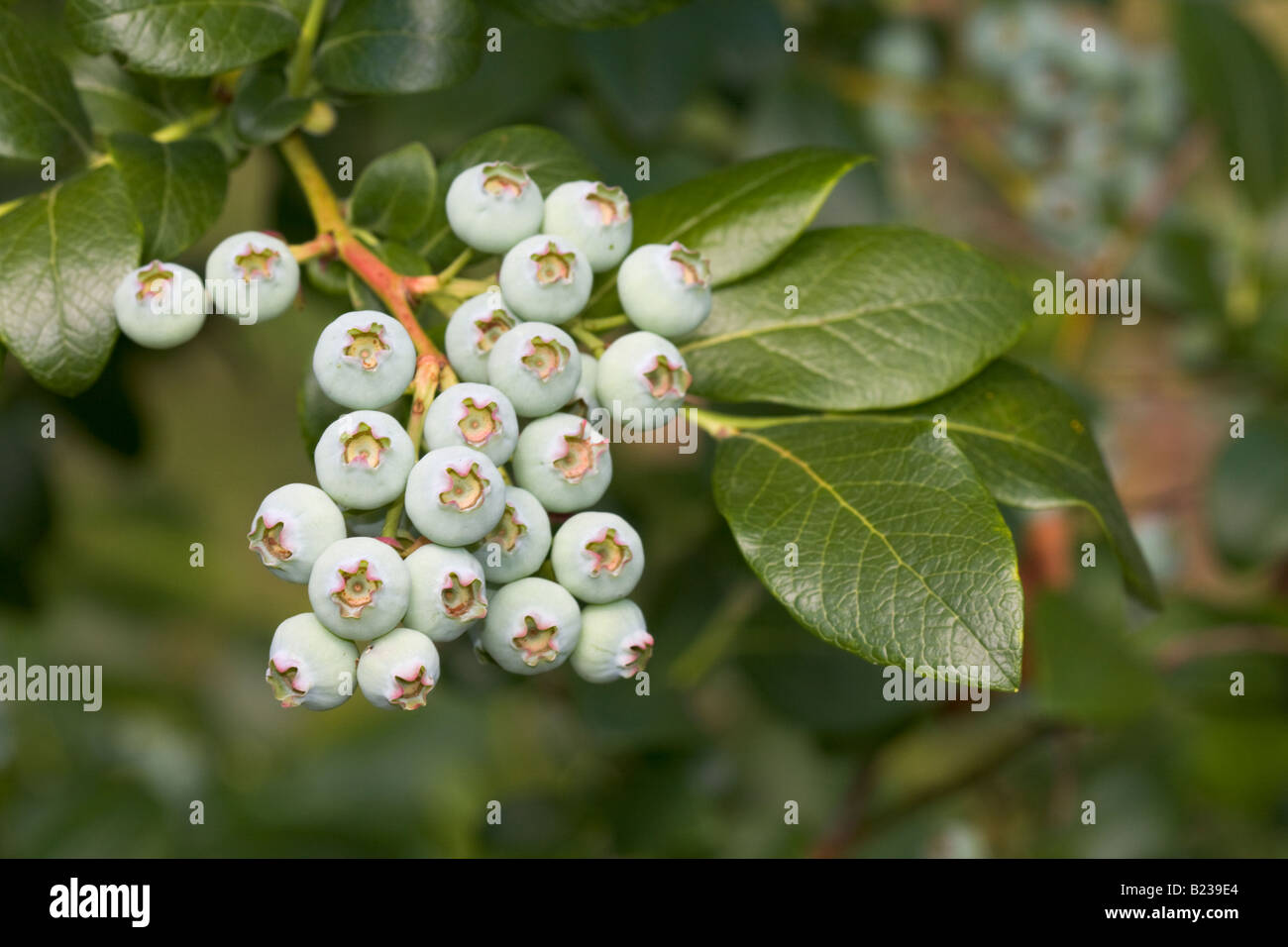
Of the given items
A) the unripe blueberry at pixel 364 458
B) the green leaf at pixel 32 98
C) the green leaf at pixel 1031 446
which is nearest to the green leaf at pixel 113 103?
the green leaf at pixel 32 98

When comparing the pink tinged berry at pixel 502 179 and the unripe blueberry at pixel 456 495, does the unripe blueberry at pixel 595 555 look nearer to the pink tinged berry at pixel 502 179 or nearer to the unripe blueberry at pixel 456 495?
the unripe blueberry at pixel 456 495

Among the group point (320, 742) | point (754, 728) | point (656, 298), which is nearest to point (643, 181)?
point (656, 298)

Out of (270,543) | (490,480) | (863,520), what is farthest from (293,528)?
(863,520)

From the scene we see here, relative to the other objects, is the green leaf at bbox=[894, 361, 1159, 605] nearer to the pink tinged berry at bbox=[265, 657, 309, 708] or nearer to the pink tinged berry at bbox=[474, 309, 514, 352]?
the pink tinged berry at bbox=[474, 309, 514, 352]

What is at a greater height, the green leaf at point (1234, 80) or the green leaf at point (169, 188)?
the green leaf at point (1234, 80)

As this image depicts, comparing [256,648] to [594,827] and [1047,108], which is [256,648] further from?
[1047,108]

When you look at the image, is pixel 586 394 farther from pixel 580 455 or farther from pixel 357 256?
pixel 357 256
